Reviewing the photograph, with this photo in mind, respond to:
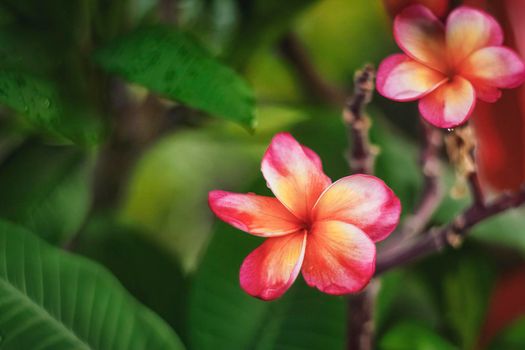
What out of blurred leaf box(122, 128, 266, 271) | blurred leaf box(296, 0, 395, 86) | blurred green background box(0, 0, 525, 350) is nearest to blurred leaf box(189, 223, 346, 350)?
blurred green background box(0, 0, 525, 350)

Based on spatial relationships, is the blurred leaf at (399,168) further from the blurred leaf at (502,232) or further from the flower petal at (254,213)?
the flower petal at (254,213)

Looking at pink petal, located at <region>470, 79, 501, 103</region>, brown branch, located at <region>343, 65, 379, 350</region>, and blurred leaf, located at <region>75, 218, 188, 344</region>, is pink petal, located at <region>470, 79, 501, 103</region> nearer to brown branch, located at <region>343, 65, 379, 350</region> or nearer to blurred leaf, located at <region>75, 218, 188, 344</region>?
brown branch, located at <region>343, 65, 379, 350</region>

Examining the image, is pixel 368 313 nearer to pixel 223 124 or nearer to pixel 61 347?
pixel 61 347

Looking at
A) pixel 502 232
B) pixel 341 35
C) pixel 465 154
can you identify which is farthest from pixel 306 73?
pixel 465 154

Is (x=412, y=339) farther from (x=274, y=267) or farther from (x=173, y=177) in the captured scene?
(x=173, y=177)

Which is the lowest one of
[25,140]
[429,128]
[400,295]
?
[400,295]

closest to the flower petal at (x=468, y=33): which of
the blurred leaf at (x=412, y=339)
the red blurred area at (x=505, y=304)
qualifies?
the blurred leaf at (x=412, y=339)

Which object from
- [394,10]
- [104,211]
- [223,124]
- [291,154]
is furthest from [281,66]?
[291,154]
